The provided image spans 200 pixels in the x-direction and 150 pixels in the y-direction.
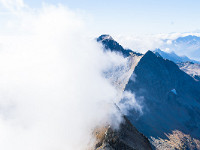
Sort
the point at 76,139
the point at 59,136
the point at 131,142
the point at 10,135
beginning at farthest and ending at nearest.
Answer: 1. the point at 10,135
2. the point at 59,136
3. the point at 76,139
4. the point at 131,142

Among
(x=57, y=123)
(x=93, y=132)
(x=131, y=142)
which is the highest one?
(x=57, y=123)

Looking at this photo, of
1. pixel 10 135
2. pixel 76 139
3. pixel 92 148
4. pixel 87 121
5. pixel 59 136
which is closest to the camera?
pixel 92 148

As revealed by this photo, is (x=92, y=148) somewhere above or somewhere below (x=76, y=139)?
below

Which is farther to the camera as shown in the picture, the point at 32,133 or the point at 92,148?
the point at 32,133

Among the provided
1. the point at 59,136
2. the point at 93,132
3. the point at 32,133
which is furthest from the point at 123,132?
the point at 32,133

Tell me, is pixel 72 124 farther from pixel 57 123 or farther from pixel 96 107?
pixel 57 123

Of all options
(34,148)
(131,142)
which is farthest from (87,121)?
(34,148)
